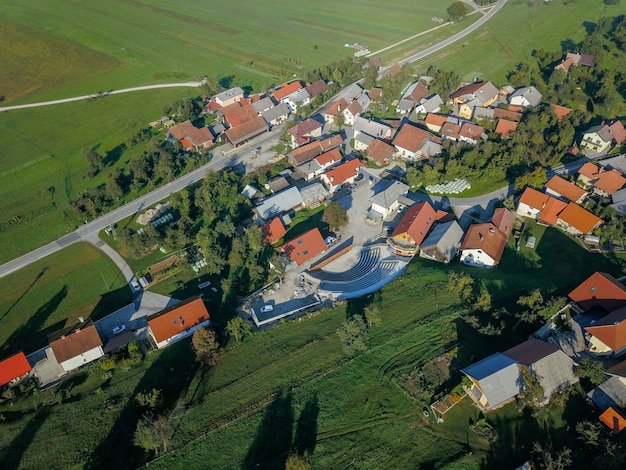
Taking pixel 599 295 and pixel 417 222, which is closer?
pixel 599 295

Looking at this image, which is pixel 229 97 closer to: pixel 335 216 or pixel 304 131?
pixel 304 131

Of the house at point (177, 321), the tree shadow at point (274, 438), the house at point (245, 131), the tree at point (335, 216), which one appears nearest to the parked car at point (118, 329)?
the house at point (177, 321)

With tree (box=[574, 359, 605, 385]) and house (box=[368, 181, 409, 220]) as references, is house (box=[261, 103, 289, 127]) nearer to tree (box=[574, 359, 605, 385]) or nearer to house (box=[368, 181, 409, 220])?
house (box=[368, 181, 409, 220])

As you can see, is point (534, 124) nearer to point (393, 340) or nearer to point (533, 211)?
point (533, 211)

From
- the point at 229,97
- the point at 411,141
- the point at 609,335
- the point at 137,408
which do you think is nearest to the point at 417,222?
the point at 411,141

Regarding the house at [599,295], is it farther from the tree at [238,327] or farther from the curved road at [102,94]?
the curved road at [102,94]

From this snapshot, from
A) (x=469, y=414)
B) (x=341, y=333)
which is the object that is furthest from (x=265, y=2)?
(x=469, y=414)

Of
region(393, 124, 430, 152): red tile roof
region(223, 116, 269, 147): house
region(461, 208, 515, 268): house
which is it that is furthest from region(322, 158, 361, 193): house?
region(461, 208, 515, 268): house
